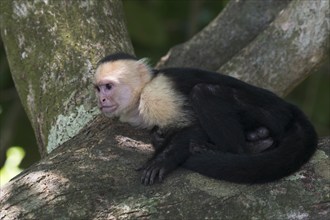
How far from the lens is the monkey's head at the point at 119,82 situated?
9.85 feet

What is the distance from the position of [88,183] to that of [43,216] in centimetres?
22

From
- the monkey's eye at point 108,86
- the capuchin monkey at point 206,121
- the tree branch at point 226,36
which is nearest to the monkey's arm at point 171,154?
the capuchin monkey at point 206,121

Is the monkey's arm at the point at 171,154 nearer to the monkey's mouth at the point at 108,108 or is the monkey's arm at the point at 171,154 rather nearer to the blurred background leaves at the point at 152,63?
the monkey's mouth at the point at 108,108

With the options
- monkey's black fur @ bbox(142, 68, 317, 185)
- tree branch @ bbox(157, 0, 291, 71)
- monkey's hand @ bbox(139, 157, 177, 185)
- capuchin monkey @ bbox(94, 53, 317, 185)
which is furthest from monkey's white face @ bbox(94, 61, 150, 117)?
tree branch @ bbox(157, 0, 291, 71)

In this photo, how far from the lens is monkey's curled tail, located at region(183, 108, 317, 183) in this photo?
2.31 m

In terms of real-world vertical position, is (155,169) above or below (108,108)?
below

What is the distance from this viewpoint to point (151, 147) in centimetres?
271

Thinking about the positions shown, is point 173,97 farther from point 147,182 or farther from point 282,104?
point 147,182

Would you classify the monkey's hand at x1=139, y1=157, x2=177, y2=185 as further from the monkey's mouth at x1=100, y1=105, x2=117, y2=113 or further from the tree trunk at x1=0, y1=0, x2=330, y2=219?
the monkey's mouth at x1=100, y1=105, x2=117, y2=113

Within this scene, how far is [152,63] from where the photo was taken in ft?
15.3

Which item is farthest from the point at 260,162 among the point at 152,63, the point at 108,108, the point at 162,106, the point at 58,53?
the point at 152,63

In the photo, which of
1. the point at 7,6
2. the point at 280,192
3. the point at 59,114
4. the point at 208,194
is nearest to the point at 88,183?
the point at 208,194

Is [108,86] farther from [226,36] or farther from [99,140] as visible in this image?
[226,36]

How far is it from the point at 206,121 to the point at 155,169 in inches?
17.4
